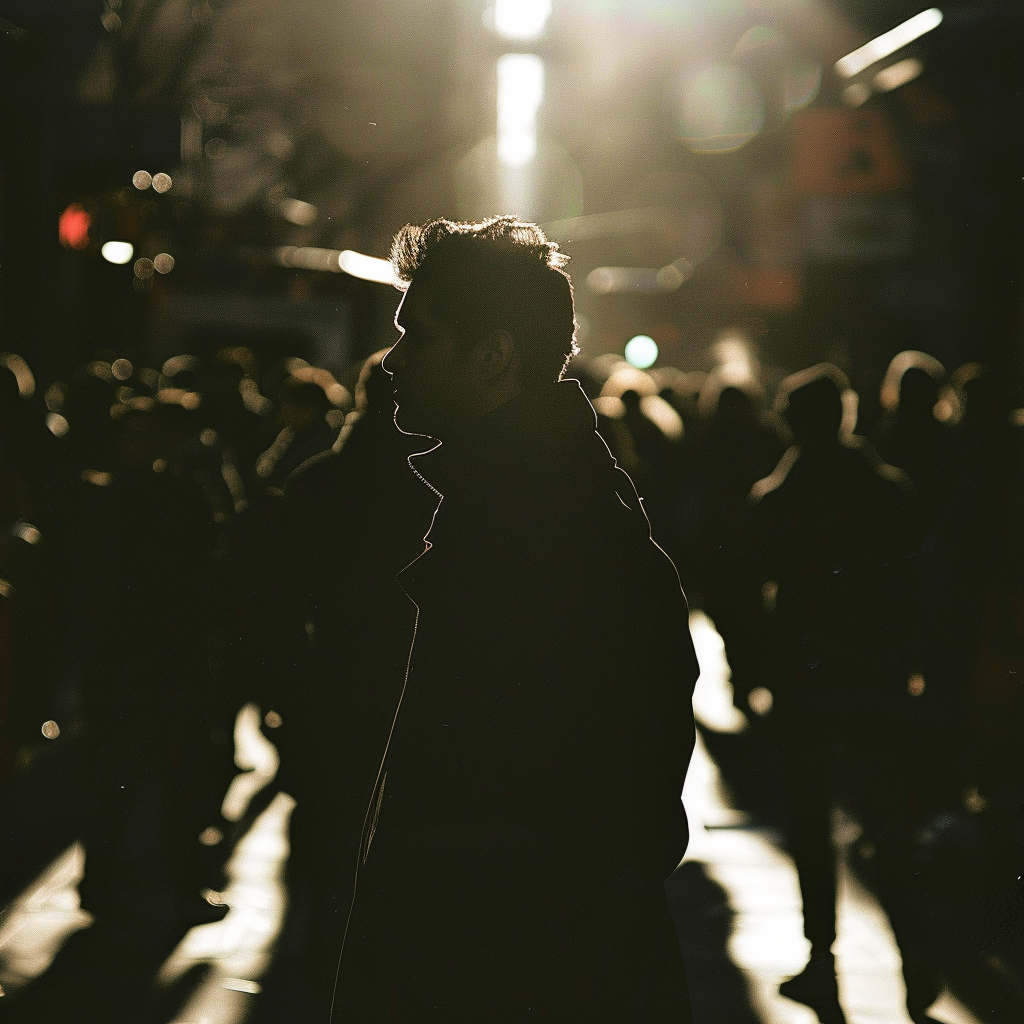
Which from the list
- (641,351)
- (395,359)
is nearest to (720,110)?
(641,351)

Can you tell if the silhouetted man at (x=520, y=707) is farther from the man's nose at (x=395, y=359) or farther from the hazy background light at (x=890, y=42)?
the hazy background light at (x=890, y=42)

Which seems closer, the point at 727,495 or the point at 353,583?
the point at 353,583

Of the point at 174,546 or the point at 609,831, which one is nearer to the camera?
the point at 609,831

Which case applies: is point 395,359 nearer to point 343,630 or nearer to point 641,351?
point 343,630

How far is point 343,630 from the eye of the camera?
3.61m

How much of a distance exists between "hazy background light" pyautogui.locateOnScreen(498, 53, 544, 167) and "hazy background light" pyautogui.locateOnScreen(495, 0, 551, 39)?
8.5 inches

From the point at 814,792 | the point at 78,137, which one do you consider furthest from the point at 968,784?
the point at 78,137

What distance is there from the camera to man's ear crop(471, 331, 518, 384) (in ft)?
6.22

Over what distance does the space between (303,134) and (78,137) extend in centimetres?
306

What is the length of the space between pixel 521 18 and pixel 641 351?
24318mm

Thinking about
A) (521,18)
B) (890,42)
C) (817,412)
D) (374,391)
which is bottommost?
(374,391)

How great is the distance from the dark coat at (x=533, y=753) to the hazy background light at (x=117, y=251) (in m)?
9.73

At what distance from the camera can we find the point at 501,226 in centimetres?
191

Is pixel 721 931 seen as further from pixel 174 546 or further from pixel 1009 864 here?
pixel 174 546
